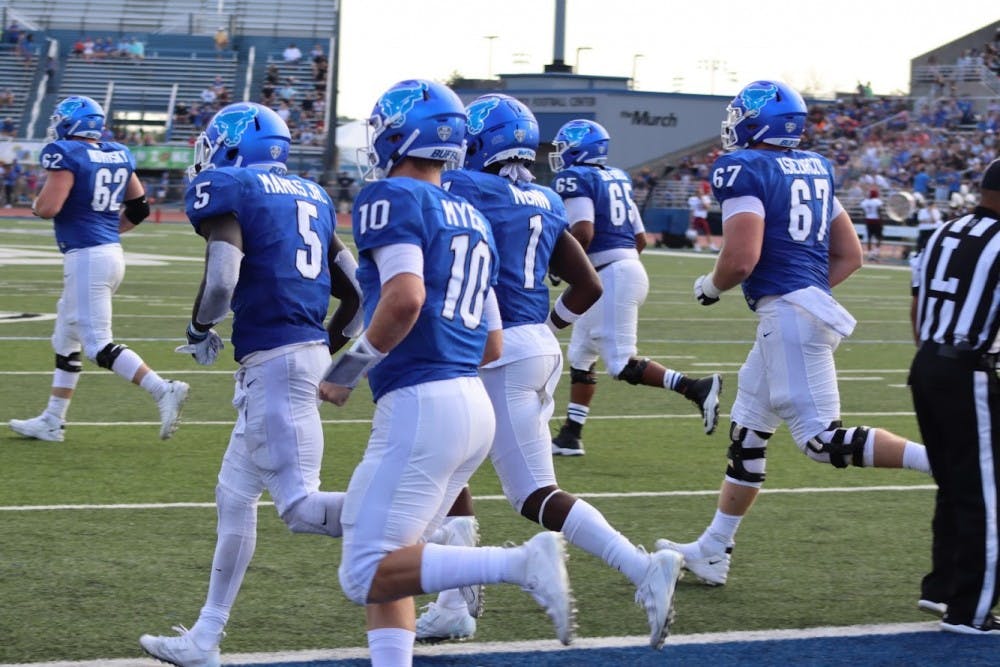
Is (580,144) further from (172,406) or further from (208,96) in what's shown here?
(208,96)

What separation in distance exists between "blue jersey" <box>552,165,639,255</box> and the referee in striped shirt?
322 centimetres

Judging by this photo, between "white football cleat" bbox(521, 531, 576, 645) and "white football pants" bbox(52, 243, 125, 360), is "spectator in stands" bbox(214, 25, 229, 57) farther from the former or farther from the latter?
"white football cleat" bbox(521, 531, 576, 645)

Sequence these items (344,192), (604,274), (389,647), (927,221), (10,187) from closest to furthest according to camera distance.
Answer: (389,647) < (604,274) < (927,221) < (10,187) < (344,192)

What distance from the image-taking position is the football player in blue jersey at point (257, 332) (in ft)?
14.2

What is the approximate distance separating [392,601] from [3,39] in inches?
1937

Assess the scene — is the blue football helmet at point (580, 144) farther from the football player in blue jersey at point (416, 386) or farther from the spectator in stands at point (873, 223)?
the spectator in stands at point (873, 223)

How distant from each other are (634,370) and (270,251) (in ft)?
13.6

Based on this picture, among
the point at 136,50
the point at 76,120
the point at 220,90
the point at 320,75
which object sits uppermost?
the point at 136,50

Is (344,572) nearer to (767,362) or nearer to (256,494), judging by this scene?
(256,494)

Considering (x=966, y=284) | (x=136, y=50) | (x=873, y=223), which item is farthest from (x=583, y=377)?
(x=136, y=50)

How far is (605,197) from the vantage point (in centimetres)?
824

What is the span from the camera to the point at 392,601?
3.68 m

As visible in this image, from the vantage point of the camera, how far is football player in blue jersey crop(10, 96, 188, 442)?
805 cm

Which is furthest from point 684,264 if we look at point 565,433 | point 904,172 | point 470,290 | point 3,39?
point 3,39
